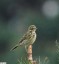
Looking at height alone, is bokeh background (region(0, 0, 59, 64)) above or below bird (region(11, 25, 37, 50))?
above

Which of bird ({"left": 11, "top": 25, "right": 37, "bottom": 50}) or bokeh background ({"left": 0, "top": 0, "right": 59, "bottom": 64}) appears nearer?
bird ({"left": 11, "top": 25, "right": 37, "bottom": 50})

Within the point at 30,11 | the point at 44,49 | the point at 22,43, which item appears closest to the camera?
the point at 22,43

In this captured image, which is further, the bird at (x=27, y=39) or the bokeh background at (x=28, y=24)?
the bokeh background at (x=28, y=24)

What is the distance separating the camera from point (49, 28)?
21750 mm

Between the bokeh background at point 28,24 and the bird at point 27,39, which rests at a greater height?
the bokeh background at point 28,24

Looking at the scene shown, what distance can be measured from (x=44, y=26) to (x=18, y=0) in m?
5.05

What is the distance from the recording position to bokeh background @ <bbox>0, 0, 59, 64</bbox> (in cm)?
1912

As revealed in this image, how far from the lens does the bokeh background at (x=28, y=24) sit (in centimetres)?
1912

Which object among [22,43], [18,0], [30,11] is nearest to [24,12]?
[30,11]

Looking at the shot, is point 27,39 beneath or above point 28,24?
beneath

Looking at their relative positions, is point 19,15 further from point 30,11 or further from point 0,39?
point 0,39

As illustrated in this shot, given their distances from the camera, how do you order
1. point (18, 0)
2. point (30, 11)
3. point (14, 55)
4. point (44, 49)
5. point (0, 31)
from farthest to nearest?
point (18, 0)
point (30, 11)
point (0, 31)
point (44, 49)
point (14, 55)

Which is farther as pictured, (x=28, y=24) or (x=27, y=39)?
(x=28, y=24)

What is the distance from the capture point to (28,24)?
21.2 meters
